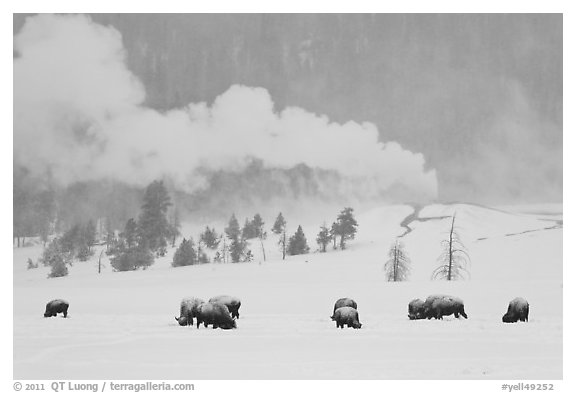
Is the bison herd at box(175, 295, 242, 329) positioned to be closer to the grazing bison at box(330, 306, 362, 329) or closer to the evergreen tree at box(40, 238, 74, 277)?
the grazing bison at box(330, 306, 362, 329)

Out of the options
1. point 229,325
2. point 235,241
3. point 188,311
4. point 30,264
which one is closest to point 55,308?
point 30,264

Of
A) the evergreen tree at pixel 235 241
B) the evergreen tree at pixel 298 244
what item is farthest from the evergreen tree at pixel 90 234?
the evergreen tree at pixel 298 244

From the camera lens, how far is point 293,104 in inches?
525

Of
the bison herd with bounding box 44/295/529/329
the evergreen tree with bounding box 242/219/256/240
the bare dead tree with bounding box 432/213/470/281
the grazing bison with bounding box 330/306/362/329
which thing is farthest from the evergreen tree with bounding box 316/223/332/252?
the grazing bison with bounding box 330/306/362/329

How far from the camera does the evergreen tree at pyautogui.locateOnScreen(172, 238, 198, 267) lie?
48.5 feet

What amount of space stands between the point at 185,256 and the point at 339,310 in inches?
264

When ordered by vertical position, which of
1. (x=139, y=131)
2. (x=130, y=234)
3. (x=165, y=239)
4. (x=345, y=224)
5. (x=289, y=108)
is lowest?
(x=165, y=239)

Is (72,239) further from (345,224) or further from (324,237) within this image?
(345,224)

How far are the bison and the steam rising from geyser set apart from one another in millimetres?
4102

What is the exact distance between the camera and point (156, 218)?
13.9 metres
